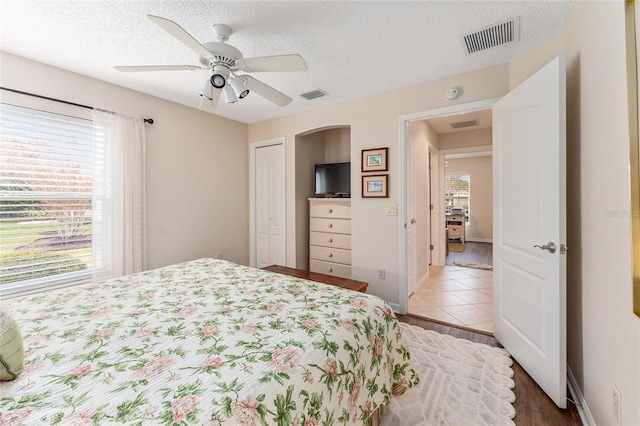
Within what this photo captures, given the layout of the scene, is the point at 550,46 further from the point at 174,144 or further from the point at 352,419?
the point at 174,144

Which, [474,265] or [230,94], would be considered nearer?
[230,94]

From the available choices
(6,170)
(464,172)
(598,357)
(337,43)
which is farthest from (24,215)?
(464,172)

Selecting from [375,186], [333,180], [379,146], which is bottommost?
[375,186]

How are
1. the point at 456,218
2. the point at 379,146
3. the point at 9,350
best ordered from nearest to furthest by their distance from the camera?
the point at 9,350 → the point at 379,146 → the point at 456,218

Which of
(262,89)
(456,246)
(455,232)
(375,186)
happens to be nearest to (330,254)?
(375,186)

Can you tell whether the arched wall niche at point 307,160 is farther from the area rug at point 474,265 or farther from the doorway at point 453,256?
the area rug at point 474,265

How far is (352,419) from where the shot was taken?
114 centimetres

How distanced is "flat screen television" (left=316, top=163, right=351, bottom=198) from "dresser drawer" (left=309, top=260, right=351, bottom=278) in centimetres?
96

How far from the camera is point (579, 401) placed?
163cm

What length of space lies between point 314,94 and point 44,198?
272cm

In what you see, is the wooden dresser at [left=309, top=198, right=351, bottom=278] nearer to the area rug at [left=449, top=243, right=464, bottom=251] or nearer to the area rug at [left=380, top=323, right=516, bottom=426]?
the area rug at [left=380, top=323, right=516, bottom=426]

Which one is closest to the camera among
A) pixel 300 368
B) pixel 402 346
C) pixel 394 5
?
→ pixel 300 368

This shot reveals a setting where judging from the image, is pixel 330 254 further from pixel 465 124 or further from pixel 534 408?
pixel 465 124

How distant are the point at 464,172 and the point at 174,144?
7341mm
